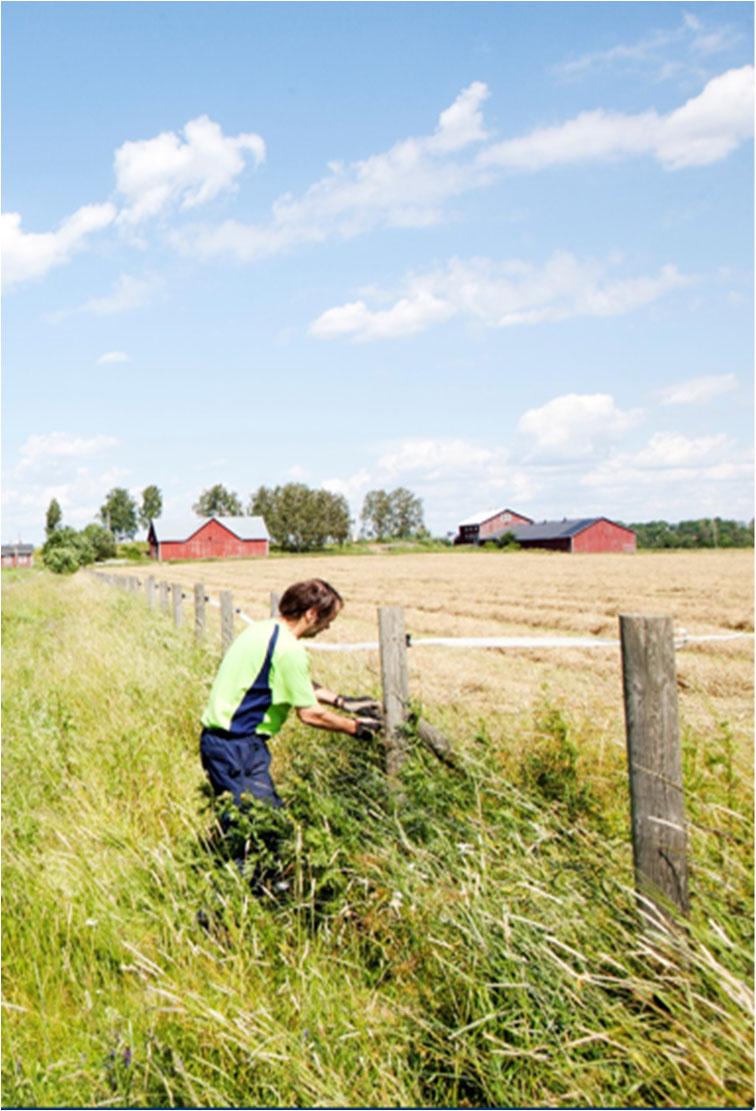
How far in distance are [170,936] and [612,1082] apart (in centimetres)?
196

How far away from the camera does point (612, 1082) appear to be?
2.48 metres

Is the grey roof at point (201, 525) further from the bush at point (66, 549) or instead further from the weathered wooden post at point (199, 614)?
the weathered wooden post at point (199, 614)

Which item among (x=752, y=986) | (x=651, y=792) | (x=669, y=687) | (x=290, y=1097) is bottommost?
(x=290, y=1097)

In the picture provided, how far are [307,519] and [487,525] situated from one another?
2376cm

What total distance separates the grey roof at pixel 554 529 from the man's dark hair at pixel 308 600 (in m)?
94.7

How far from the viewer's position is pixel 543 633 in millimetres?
19531

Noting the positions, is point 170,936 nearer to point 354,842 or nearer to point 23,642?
point 354,842

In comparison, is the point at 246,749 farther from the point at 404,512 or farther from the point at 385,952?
the point at 404,512

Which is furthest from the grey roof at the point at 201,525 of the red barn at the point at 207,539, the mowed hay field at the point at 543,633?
the mowed hay field at the point at 543,633

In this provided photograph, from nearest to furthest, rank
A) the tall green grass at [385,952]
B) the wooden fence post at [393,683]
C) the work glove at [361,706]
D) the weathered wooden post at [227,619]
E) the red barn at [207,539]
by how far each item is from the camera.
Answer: the tall green grass at [385,952], the wooden fence post at [393,683], the work glove at [361,706], the weathered wooden post at [227,619], the red barn at [207,539]

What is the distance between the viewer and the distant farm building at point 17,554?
5043 inches

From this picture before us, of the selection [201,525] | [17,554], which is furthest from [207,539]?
[17,554]

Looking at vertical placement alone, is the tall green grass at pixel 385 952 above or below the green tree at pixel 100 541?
below

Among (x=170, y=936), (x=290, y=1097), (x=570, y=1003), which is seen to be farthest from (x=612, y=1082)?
(x=170, y=936)
